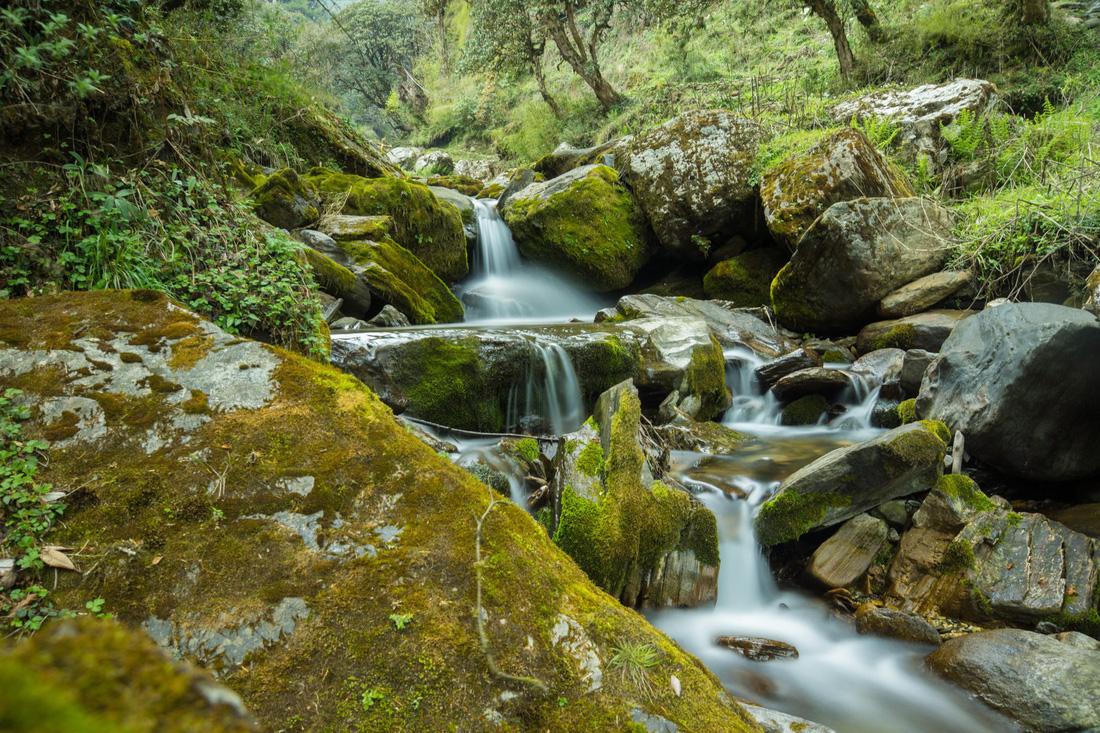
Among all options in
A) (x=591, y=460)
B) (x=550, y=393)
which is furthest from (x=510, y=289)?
(x=591, y=460)

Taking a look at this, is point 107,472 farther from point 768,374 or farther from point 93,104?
point 768,374

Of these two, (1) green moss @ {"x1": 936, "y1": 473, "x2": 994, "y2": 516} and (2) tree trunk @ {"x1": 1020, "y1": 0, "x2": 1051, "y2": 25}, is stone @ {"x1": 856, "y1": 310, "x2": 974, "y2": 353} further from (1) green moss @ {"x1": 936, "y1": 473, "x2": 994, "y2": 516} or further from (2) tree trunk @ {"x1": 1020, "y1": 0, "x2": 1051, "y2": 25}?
(2) tree trunk @ {"x1": 1020, "y1": 0, "x2": 1051, "y2": 25}

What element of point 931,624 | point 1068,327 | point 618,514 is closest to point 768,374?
point 1068,327

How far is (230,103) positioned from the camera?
880 cm

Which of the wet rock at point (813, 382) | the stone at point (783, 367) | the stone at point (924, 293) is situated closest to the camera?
the wet rock at point (813, 382)

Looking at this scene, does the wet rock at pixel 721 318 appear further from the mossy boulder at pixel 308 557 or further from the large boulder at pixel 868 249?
the mossy boulder at pixel 308 557

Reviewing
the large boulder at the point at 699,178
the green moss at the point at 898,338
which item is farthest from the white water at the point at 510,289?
the green moss at the point at 898,338

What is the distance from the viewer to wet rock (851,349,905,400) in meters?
7.02

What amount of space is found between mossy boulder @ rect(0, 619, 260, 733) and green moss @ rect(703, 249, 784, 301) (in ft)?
36.6

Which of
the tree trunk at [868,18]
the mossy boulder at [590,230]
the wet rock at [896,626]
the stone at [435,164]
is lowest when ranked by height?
the wet rock at [896,626]

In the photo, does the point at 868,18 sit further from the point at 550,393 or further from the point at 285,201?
the point at 285,201

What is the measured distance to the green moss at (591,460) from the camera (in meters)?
3.88

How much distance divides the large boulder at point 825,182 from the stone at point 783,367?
2586mm

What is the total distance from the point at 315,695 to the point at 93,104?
3.67 metres
